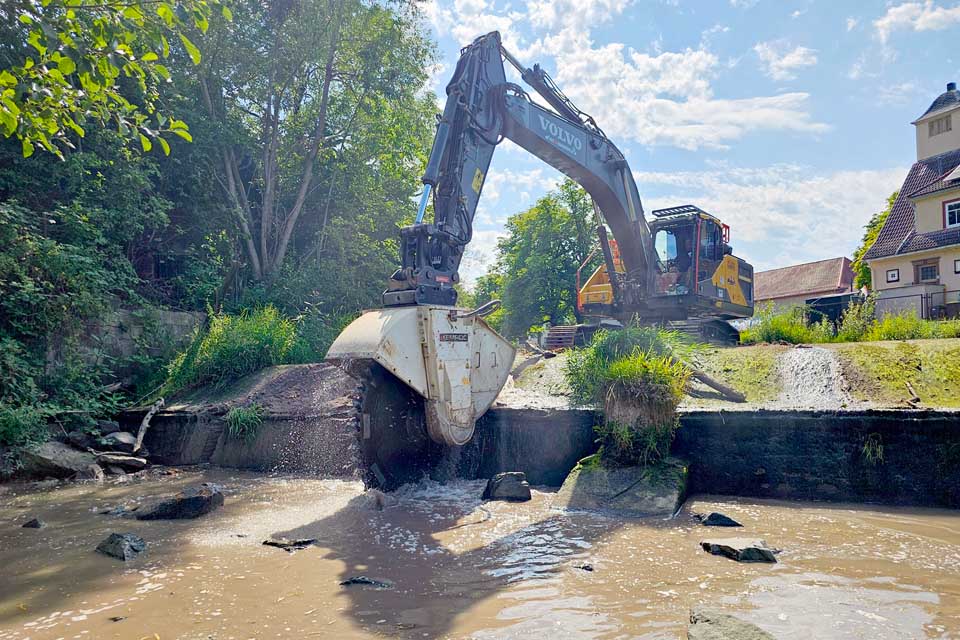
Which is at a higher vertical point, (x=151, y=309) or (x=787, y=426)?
(x=151, y=309)

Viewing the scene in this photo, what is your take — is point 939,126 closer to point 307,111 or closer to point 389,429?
point 307,111

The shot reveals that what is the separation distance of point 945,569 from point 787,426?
2.38m

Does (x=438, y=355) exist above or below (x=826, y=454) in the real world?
above

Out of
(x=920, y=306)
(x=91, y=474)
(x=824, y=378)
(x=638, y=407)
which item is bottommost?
(x=91, y=474)

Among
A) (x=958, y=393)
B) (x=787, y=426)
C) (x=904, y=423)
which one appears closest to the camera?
(x=904, y=423)

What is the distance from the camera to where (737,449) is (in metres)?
6.29

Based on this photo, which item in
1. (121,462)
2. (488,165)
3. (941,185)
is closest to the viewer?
(488,165)

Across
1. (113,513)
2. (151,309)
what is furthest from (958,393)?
(151,309)

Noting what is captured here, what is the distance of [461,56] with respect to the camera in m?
7.45

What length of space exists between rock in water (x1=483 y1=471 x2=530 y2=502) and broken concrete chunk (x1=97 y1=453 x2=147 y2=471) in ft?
17.6

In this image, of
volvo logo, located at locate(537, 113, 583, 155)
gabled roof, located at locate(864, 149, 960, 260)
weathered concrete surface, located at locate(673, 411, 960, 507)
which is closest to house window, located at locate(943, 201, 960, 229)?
gabled roof, located at locate(864, 149, 960, 260)

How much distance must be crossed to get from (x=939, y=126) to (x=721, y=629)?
2889 centimetres

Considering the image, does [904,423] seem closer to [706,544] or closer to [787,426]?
[787,426]

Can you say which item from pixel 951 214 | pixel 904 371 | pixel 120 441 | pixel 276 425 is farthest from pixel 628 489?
pixel 951 214
